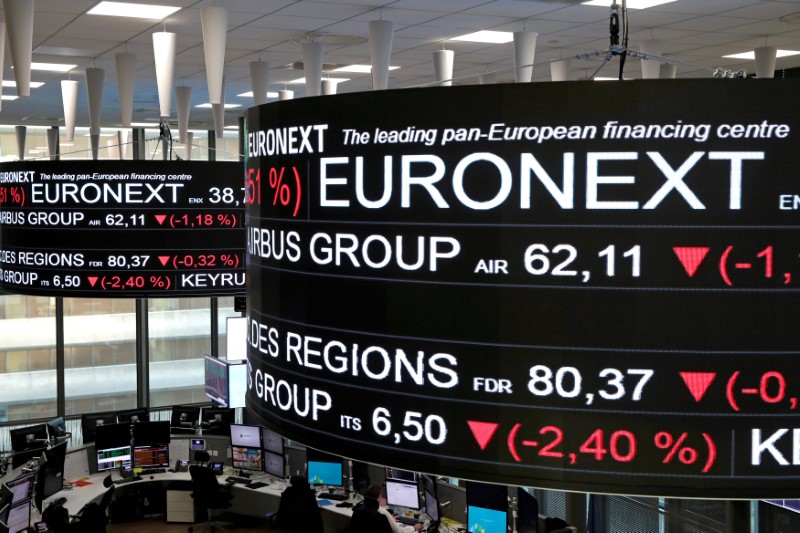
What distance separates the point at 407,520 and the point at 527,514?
6.63 feet

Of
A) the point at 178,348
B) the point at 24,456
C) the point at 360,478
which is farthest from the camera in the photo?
the point at 178,348

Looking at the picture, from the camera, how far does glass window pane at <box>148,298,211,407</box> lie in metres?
19.4

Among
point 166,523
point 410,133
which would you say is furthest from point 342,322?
point 166,523

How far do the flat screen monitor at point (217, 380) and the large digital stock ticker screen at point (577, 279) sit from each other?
42.3ft

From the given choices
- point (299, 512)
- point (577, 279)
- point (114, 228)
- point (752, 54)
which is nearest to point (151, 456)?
point (299, 512)

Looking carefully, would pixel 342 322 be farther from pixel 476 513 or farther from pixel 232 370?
pixel 232 370

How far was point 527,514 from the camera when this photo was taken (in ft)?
28.8

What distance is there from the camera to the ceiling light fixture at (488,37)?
10.4 meters

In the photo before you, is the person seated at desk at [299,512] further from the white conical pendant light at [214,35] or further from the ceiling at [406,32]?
the ceiling at [406,32]

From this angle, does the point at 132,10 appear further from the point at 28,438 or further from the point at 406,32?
the point at 28,438

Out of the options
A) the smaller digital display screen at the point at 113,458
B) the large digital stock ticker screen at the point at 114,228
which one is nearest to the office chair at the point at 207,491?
the smaller digital display screen at the point at 113,458

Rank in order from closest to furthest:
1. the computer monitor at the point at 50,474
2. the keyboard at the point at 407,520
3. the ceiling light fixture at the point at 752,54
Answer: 1. the keyboard at the point at 407,520
2. the computer monitor at the point at 50,474
3. the ceiling light fixture at the point at 752,54

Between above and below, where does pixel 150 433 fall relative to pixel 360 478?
above

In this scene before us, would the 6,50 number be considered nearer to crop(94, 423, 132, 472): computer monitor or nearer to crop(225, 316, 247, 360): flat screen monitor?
crop(94, 423, 132, 472): computer monitor
